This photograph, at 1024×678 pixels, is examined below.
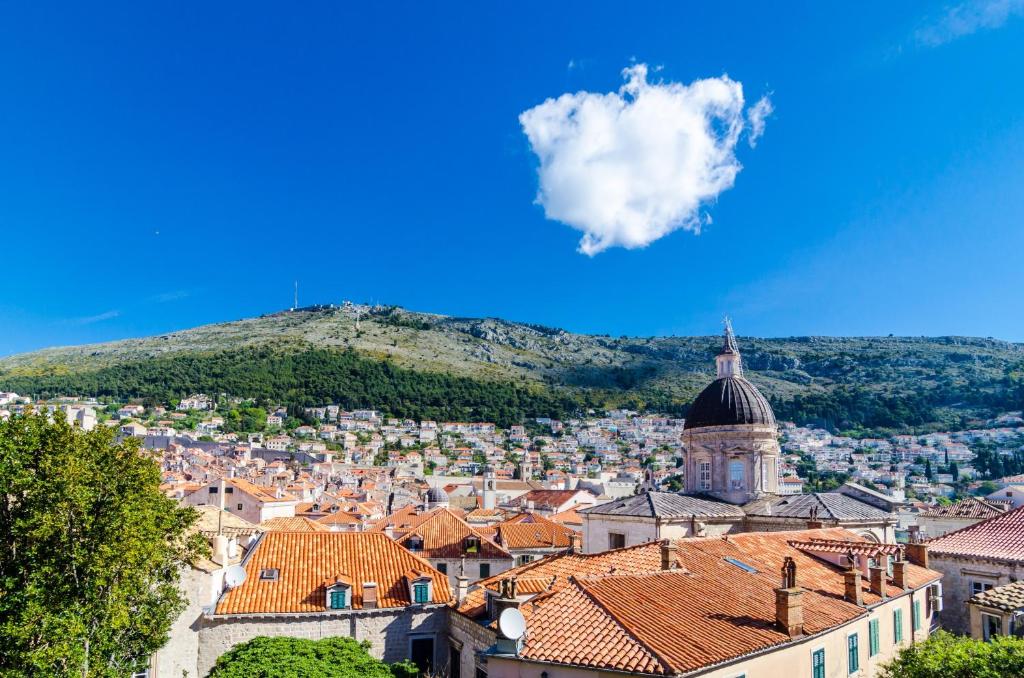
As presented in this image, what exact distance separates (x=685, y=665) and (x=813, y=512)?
72.2 ft

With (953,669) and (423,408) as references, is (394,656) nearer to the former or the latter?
(953,669)

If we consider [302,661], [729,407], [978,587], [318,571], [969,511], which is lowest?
[978,587]

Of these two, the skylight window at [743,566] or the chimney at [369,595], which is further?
the chimney at [369,595]

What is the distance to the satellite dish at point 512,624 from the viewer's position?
14.8 m

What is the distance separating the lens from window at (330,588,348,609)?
70.2 ft

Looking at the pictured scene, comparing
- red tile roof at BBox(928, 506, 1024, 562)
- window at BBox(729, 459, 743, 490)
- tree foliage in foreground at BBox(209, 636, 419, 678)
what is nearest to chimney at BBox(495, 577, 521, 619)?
tree foliage in foreground at BBox(209, 636, 419, 678)

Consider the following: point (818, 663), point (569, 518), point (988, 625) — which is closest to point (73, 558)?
point (818, 663)

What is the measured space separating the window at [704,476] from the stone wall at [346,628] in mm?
21429

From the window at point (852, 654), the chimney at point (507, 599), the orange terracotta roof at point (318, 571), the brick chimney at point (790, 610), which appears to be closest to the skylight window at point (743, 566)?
the window at point (852, 654)

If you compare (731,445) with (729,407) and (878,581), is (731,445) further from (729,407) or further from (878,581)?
(878,581)

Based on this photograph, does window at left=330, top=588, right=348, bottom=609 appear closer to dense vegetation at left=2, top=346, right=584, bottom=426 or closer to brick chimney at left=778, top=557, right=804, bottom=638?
brick chimney at left=778, top=557, right=804, bottom=638

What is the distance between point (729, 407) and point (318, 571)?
2443 cm

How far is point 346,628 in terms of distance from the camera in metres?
21.2

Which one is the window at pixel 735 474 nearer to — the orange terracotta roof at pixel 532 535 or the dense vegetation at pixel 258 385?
the orange terracotta roof at pixel 532 535
